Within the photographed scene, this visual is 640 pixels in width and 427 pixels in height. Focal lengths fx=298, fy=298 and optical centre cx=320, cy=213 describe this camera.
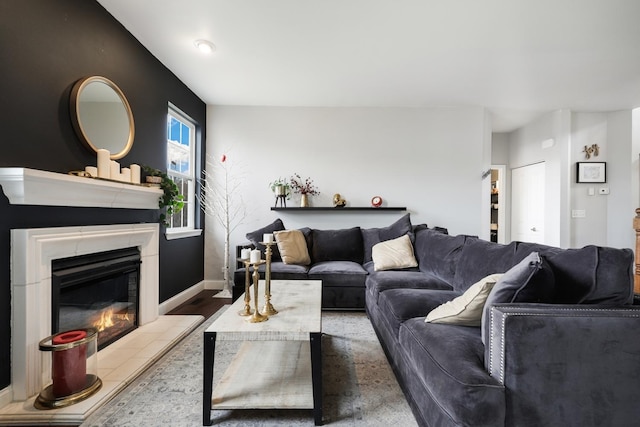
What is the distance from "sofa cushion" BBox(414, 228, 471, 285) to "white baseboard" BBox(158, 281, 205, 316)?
109 inches

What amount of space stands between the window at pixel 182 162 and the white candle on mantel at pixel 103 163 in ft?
4.38

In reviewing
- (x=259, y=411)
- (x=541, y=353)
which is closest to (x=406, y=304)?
(x=541, y=353)

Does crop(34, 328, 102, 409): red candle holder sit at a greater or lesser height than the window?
lesser

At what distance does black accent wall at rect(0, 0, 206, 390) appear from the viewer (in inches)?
64.4

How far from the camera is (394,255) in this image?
10.8ft

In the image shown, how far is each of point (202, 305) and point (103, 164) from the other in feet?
6.46

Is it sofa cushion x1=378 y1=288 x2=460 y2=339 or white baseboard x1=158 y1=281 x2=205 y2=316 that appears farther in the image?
white baseboard x1=158 y1=281 x2=205 y2=316

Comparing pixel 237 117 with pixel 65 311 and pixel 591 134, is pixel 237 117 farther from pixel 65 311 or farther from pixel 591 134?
pixel 591 134

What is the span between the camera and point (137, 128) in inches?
110

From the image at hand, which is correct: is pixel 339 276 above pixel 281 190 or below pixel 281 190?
below

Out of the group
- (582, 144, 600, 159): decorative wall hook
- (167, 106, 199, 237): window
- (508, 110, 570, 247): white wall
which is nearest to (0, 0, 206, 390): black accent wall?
(167, 106, 199, 237): window

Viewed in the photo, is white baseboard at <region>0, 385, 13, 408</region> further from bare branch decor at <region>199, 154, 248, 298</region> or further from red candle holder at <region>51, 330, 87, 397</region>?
bare branch decor at <region>199, 154, 248, 298</region>

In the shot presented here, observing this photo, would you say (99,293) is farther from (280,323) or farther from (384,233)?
(384,233)

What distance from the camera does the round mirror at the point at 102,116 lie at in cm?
209
